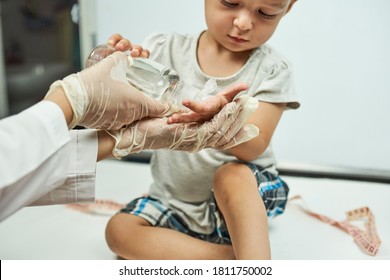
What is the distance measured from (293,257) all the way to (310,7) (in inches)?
27.9

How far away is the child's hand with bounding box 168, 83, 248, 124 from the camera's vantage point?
29.3 inches

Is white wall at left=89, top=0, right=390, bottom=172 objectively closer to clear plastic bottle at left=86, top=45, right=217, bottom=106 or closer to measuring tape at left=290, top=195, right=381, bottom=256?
measuring tape at left=290, top=195, right=381, bottom=256

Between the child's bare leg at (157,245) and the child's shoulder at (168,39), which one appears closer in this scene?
the child's bare leg at (157,245)

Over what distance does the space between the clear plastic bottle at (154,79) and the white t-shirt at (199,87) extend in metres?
0.10

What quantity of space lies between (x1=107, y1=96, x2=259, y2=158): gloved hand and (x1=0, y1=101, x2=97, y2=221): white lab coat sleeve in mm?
96

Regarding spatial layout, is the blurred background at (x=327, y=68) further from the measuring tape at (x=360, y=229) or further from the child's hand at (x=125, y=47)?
the child's hand at (x=125, y=47)

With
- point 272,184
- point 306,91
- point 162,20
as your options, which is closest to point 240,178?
point 272,184

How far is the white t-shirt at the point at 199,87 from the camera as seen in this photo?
0.96 meters

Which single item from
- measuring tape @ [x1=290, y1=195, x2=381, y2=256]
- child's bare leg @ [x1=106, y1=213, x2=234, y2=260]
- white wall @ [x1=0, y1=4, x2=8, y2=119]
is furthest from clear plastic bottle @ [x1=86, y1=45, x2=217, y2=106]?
white wall @ [x1=0, y1=4, x2=8, y2=119]

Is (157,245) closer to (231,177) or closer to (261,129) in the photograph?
(231,177)

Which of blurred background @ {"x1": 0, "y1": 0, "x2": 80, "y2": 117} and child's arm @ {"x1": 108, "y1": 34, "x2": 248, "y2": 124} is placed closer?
child's arm @ {"x1": 108, "y1": 34, "x2": 248, "y2": 124}

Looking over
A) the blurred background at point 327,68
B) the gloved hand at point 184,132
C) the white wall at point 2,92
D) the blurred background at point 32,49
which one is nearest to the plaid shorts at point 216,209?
the gloved hand at point 184,132

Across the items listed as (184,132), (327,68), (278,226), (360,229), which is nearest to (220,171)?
(184,132)

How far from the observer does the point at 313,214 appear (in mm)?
1118
